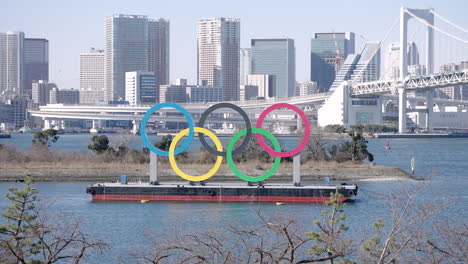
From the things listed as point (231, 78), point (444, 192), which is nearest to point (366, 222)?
point (444, 192)

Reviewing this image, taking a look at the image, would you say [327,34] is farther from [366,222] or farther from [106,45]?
[366,222]

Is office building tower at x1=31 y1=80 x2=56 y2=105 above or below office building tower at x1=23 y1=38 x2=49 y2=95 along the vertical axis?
below

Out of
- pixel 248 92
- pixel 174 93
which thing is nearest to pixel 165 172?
pixel 174 93

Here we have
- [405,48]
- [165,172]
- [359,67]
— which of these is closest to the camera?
[165,172]

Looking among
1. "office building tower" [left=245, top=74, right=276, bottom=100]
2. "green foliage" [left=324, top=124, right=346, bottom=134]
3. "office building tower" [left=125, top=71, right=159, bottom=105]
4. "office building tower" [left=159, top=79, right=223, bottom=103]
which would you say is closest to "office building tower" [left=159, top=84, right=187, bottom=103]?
"office building tower" [left=159, top=79, right=223, bottom=103]

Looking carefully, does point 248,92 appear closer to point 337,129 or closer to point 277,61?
point 277,61

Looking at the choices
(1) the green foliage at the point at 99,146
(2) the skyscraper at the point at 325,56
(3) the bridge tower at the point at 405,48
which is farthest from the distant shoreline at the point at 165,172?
(2) the skyscraper at the point at 325,56

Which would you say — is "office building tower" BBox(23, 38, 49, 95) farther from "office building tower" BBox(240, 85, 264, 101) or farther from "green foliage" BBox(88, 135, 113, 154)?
"green foliage" BBox(88, 135, 113, 154)
